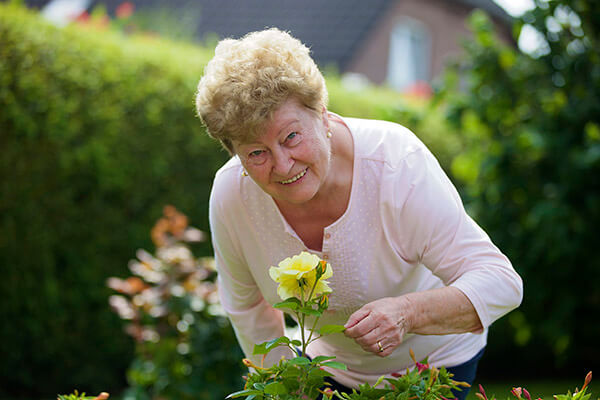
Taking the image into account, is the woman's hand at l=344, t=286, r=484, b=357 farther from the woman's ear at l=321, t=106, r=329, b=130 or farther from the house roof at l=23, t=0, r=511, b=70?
the house roof at l=23, t=0, r=511, b=70

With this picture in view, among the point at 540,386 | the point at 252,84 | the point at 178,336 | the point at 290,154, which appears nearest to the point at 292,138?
the point at 290,154

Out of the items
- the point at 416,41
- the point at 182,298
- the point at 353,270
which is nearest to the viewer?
the point at 353,270

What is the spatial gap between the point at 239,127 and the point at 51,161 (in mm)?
2695

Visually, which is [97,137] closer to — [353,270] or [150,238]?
[150,238]

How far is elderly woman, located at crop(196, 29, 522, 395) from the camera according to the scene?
→ 169cm

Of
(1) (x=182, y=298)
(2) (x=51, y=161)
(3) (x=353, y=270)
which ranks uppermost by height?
(2) (x=51, y=161)

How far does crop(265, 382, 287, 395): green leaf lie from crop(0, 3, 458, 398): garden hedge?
300cm

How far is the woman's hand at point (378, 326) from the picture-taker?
1.57 metres

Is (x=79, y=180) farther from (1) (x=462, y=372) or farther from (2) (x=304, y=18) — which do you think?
(2) (x=304, y=18)

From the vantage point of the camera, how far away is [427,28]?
16328 mm

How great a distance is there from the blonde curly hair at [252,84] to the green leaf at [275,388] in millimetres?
648

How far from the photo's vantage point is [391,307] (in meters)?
1.62

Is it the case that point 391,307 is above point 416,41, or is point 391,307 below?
below

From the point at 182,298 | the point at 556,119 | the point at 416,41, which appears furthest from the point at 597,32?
the point at 416,41
